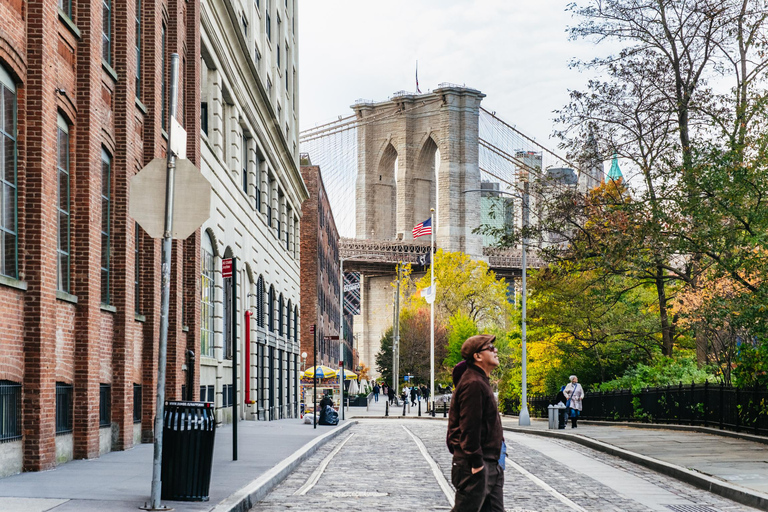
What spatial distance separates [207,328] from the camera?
26.5 metres

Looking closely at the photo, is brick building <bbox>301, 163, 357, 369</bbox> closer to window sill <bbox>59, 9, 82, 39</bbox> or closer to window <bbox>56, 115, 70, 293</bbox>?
window <bbox>56, 115, 70, 293</bbox>

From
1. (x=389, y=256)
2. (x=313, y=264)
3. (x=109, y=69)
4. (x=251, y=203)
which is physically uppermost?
(x=389, y=256)

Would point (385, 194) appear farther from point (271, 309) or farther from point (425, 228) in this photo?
point (271, 309)

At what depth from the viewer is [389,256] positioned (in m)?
102

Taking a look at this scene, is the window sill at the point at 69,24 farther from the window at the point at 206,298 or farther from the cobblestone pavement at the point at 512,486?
the window at the point at 206,298

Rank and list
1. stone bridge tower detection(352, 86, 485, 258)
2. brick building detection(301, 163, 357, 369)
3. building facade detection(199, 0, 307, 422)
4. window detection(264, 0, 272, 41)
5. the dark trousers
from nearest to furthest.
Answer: the dark trousers, building facade detection(199, 0, 307, 422), window detection(264, 0, 272, 41), brick building detection(301, 163, 357, 369), stone bridge tower detection(352, 86, 485, 258)

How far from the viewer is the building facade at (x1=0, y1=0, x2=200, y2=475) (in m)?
12.5

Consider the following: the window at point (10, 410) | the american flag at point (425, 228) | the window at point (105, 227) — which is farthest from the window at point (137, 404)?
the american flag at point (425, 228)

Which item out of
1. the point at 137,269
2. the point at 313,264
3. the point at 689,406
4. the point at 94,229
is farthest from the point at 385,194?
the point at 94,229

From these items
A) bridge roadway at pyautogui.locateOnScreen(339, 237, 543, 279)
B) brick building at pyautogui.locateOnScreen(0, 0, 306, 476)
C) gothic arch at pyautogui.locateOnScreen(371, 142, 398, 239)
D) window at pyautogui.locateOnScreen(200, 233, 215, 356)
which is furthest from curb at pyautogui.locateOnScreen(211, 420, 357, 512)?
gothic arch at pyautogui.locateOnScreen(371, 142, 398, 239)

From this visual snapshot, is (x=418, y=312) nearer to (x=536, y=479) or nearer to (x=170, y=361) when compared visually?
(x=170, y=361)

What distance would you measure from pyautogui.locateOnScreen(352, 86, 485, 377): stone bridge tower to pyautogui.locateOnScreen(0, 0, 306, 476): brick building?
236 ft

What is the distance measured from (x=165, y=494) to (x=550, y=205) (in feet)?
71.3

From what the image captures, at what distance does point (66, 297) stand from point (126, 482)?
3.95 metres
